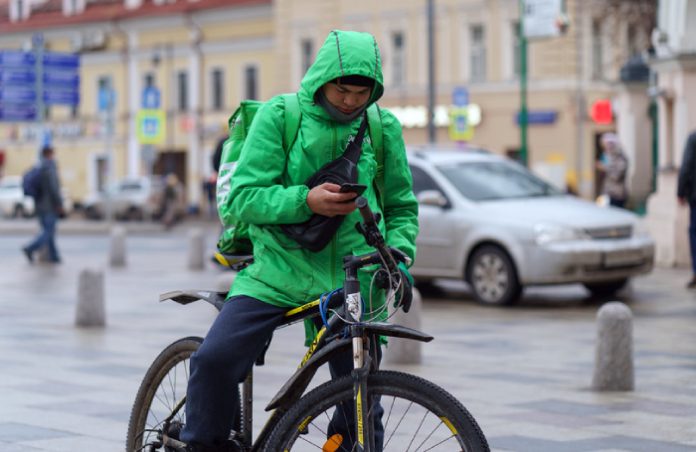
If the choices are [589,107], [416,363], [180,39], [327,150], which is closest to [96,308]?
[416,363]

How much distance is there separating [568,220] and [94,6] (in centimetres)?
5426

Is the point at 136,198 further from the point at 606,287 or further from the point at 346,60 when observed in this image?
the point at 346,60

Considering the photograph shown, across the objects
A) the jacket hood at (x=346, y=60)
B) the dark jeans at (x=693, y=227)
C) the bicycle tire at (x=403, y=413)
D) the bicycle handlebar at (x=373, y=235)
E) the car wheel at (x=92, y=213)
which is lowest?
the car wheel at (x=92, y=213)

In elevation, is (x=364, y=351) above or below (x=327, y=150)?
below

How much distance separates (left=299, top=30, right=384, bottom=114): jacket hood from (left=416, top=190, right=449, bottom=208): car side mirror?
11017mm

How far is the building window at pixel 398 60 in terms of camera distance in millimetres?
52594

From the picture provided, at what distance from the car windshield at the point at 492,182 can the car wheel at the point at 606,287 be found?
1101mm

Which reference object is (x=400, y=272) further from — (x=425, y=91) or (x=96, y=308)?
(x=425, y=91)

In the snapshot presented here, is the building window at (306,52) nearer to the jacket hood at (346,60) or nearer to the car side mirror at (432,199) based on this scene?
the car side mirror at (432,199)

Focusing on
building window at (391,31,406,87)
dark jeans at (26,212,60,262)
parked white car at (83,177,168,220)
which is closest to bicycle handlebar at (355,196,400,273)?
dark jeans at (26,212,60,262)

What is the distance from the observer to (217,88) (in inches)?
2389

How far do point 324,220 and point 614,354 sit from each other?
186 inches

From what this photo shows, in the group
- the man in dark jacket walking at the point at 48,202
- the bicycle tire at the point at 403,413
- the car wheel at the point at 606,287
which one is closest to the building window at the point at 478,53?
the man in dark jacket walking at the point at 48,202

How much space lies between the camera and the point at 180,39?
61812 millimetres
